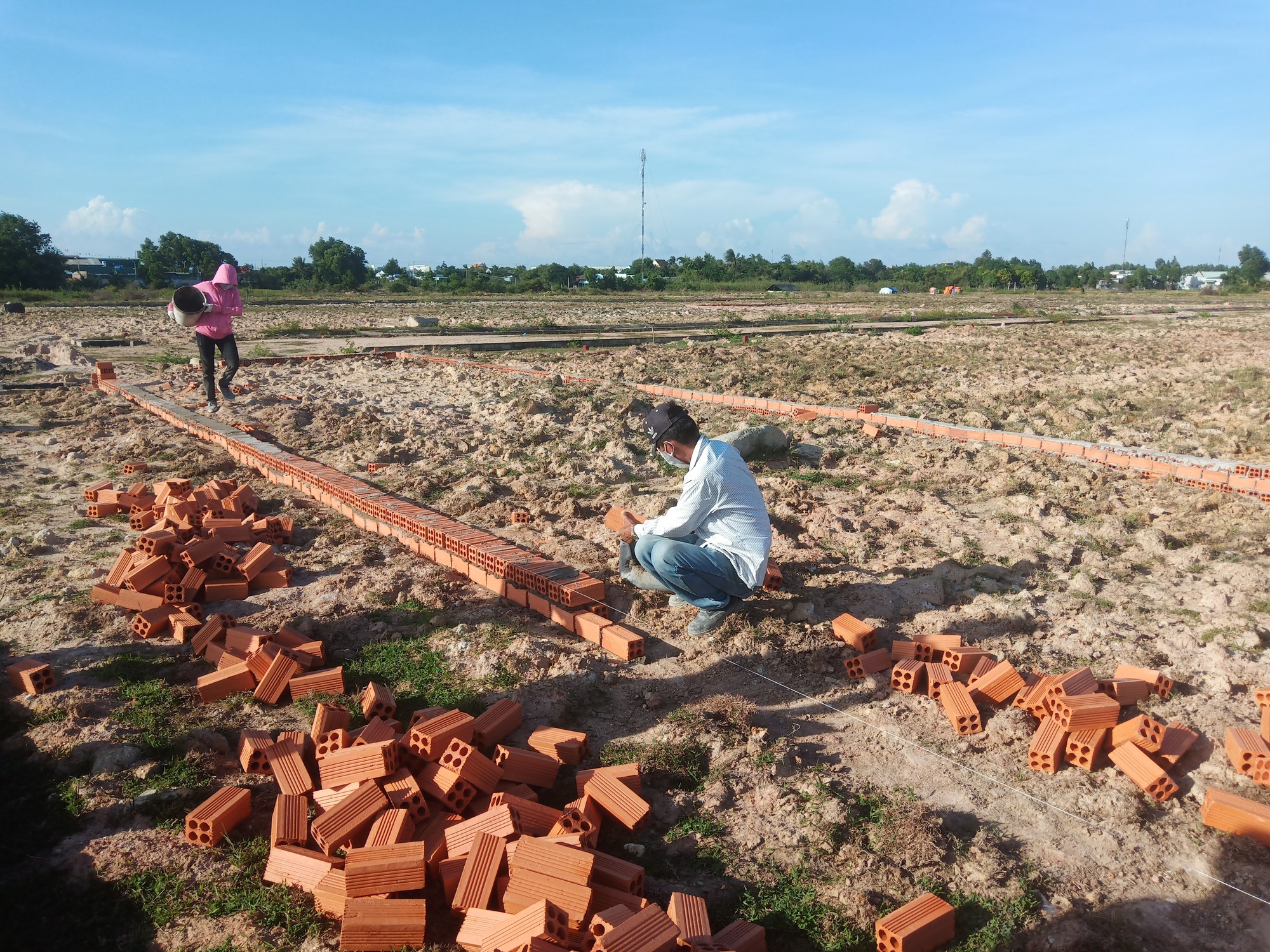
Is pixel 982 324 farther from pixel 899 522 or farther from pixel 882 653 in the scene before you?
pixel 882 653

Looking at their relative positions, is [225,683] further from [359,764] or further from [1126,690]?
[1126,690]

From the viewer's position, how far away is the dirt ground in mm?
2840

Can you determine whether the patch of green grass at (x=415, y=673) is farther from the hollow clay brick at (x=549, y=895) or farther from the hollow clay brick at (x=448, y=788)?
the hollow clay brick at (x=549, y=895)

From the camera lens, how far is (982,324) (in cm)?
2588

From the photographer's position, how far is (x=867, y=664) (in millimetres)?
4188

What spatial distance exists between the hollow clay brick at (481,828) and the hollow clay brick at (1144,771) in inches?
96.5

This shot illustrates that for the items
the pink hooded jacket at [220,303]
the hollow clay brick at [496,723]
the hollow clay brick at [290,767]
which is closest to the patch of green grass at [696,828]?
the hollow clay brick at [496,723]

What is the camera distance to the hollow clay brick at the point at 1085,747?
11.4ft

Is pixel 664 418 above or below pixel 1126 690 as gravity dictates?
above

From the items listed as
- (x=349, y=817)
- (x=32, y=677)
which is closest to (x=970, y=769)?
(x=349, y=817)

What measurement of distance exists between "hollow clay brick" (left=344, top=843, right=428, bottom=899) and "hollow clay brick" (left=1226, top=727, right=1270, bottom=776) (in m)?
3.18

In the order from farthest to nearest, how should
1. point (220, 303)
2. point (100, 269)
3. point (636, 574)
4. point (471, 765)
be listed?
point (100, 269) < point (220, 303) < point (636, 574) < point (471, 765)

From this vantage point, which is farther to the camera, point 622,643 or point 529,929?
point 622,643

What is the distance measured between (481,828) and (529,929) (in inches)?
20.1
